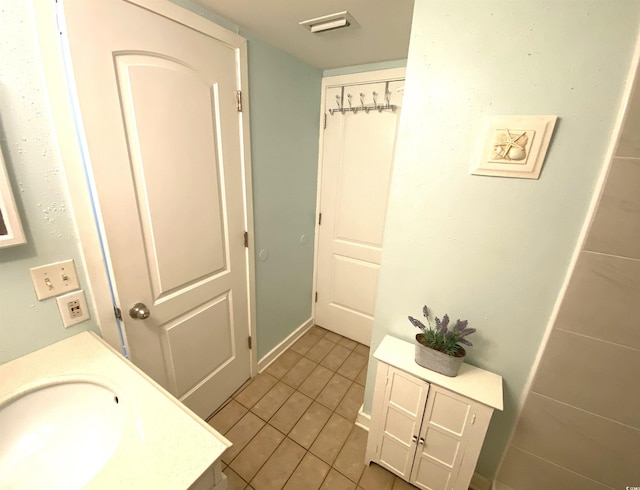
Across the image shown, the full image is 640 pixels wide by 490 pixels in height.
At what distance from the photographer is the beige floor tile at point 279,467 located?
128cm

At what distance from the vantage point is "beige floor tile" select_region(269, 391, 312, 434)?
157 cm

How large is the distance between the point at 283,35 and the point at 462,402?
1883mm

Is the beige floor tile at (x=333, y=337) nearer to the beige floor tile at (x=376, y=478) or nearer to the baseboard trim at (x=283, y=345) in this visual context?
the baseboard trim at (x=283, y=345)

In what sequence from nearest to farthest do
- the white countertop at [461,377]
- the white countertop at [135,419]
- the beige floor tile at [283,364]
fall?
the white countertop at [135,419] → the white countertop at [461,377] → the beige floor tile at [283,364]

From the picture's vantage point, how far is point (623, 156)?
766mm

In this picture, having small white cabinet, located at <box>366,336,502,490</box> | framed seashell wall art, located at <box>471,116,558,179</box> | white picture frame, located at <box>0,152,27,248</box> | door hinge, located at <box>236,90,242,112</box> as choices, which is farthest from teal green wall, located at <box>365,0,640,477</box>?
white picture frame, located at <box>0,152,27,248</box>

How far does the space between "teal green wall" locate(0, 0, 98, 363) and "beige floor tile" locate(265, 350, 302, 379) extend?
134cm

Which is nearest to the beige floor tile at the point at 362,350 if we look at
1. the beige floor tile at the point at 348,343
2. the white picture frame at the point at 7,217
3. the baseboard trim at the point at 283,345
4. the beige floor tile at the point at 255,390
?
the beige floor tile at the point at 348,343

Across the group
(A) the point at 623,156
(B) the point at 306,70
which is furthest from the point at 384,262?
(B) the point at 306,70

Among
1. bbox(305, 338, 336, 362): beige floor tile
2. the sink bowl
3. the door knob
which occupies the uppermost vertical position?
the door knob

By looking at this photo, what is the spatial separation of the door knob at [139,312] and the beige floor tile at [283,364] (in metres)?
1.13

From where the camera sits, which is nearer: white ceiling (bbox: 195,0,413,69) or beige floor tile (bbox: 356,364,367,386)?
white ceiling (bbox: 195,0,413,69)

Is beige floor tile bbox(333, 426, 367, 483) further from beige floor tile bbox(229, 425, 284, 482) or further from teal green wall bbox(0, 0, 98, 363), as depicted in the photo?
teal green wall bbox(0, 0, 98, 363)

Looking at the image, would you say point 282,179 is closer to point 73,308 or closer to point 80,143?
point 80,143
